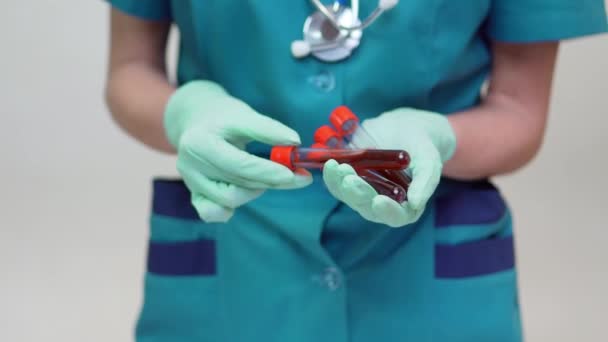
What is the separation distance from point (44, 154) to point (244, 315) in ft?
2.62

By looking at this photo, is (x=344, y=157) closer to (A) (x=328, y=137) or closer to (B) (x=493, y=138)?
(A) (x=328, y=137)

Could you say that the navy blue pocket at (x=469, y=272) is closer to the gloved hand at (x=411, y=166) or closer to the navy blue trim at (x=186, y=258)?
the gloved hand at (x=411, y=166)

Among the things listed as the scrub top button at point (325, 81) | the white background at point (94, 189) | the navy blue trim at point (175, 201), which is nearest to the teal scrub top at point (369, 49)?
the scrub top button at point (325, 81)

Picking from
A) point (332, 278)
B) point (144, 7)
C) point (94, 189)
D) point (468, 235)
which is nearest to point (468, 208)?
point (468, 235)

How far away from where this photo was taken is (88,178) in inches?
58.1

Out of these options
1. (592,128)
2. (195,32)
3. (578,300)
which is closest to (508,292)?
(195,32)

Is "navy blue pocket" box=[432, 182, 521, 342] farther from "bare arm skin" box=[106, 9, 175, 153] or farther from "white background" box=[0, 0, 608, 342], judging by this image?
"white background" box=[0, 0, 608, 342]

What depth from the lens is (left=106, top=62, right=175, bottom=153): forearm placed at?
31.5 inches

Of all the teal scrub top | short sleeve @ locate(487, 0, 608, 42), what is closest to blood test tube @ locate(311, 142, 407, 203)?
the teal scrub top

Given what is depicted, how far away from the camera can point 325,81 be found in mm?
718

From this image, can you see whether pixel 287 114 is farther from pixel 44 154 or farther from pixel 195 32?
pixel 44 154

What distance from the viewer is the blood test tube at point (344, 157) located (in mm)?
585

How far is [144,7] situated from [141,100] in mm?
91

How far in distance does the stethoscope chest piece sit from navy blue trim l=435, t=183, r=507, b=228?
0.57ft
